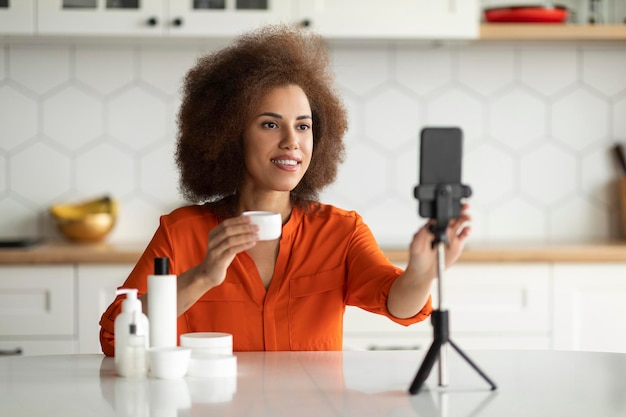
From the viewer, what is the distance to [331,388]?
1.49 m

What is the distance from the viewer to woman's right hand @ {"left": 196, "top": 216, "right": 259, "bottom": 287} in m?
1.71

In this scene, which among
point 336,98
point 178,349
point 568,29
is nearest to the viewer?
point 178,349

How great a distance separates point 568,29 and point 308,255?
175 centimetres

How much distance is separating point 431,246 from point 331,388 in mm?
304

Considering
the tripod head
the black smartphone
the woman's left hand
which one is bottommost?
the woman's left hand

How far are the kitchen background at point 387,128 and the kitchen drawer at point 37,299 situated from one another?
1.80 ft

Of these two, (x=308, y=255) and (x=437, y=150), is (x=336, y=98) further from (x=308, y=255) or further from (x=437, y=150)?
(x=437, y=150)

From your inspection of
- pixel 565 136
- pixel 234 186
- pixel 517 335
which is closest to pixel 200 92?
pixel 234 186

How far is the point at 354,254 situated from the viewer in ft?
7.14

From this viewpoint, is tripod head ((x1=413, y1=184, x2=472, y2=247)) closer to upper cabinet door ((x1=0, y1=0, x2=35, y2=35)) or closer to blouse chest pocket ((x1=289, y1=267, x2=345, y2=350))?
blouse chest pocket ((x1=289, y1=267, x2=345, y2=350))

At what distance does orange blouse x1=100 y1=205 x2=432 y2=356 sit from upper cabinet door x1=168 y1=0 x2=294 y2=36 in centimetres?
127

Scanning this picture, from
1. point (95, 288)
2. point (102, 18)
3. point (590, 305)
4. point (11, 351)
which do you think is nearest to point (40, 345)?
point (11, 351)

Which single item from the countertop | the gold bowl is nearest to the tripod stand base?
the countertop

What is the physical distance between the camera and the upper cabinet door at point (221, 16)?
3.32 metres
